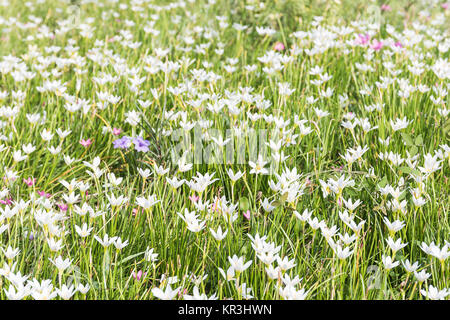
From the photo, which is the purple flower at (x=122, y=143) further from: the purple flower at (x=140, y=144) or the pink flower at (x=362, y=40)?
the pink flower at (x=362, y=40)

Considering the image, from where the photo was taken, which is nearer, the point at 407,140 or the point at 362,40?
the point at 407,140

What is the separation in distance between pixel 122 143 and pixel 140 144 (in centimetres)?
13

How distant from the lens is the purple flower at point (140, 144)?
278cm

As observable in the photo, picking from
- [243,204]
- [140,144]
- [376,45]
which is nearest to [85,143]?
[140,144]

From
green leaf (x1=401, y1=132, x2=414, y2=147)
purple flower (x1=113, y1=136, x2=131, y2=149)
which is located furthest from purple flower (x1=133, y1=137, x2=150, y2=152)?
green leaf (x1=401, y1=132, x2=414, y2=147)

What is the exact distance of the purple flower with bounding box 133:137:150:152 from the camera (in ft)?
9.14

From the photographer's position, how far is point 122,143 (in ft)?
9.50

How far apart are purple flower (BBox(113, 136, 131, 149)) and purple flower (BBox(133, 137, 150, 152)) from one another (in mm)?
43

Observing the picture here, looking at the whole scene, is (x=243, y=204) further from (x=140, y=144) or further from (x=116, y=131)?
(x=116, y=131)

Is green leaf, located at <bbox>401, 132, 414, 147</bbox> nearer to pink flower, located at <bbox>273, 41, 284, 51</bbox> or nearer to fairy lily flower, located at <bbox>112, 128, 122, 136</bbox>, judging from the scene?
fairy lily flower, located at <bbox>112, 128, 122, 136</bbox>

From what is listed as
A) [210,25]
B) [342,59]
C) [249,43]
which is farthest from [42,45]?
[342,59]

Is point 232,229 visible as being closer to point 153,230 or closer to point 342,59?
point 153,230
